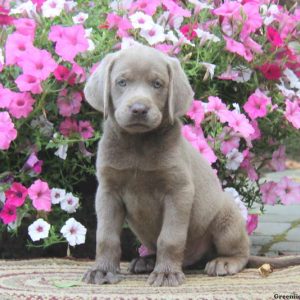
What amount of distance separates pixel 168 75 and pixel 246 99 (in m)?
1.39

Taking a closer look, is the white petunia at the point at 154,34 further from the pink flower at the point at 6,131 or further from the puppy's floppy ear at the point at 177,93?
the pink flower at the point at 6,131

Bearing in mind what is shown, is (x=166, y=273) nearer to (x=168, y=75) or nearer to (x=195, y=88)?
(x=168, y=75)

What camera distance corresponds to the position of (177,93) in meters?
3.84

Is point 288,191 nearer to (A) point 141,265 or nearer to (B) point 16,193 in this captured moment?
(A) point 141,265

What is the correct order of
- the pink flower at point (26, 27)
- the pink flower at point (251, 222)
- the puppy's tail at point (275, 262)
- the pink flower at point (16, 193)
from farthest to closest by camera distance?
1. the pink flower at point (251, 222)
2. the pink flower at point (26, 27)
3. the pink flower at point (16, 193)
4. the puppy's tail at point (275, 262)

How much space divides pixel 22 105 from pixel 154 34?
35.9 inches

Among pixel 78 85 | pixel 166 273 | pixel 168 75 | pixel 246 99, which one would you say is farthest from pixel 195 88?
pixel 166 273

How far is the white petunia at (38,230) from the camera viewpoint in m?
4.36

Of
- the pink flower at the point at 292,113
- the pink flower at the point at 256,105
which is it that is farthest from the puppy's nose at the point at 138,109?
the pink flower at the point at 292,113

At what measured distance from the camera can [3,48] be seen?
4.75 metres

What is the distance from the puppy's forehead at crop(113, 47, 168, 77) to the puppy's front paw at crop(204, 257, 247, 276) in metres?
1.06

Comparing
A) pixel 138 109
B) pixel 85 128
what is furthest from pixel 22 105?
pixel 138 109

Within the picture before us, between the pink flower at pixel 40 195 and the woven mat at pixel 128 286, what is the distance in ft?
1.10

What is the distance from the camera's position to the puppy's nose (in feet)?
11.7
